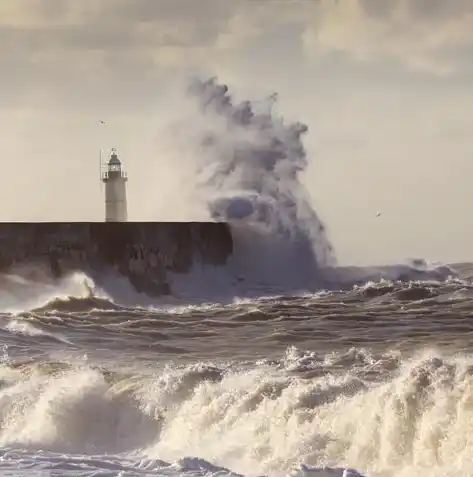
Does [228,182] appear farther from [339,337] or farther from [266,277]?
[339,337]

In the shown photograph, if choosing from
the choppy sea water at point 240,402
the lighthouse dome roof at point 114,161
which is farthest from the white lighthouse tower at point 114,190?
the choppy sea water at point 240,402

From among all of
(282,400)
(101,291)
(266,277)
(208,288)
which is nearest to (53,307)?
(101,291)

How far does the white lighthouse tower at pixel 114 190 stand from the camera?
65.1 feet

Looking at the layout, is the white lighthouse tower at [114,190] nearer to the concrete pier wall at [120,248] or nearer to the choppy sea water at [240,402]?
the concrete pier wall at [120,248]

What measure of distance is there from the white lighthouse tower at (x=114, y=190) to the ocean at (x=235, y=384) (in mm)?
4964

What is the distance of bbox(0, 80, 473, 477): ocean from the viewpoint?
5.39 metres

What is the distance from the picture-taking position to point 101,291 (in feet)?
50.0

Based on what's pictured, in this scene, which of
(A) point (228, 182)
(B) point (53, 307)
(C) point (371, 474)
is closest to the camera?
(C) point (371, 474)

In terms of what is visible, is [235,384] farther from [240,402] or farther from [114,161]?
[114,161]

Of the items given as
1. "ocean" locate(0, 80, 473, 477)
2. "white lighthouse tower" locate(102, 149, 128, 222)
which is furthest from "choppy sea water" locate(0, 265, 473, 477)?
"white lighthouse tower" locate(102, 149, 128, 222)

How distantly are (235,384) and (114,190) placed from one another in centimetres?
1355

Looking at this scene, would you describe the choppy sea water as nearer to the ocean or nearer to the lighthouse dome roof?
the ocean

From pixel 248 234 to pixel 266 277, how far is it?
115 centimetres

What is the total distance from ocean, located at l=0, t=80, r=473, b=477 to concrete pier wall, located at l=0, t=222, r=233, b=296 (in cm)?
51
